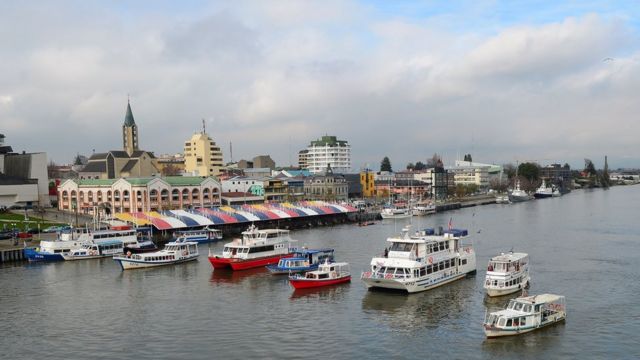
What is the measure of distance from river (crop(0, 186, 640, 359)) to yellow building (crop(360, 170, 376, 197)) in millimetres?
98669

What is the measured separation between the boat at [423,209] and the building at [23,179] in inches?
2663

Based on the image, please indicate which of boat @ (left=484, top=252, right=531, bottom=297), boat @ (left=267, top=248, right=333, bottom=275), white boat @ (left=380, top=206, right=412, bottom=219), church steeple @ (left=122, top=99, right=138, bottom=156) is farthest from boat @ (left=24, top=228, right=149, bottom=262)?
church steeple @ (left=122, top=99, right=138, bottom=156)

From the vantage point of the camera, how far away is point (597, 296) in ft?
124

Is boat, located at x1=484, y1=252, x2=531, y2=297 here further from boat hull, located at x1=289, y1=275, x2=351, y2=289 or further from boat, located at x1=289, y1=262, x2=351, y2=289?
boat hull, located at x1=289, y1=275, x2=351, y2=289

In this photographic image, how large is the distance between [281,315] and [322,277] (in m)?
8.06

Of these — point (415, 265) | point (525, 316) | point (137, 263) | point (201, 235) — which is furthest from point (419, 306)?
point (201, 235)

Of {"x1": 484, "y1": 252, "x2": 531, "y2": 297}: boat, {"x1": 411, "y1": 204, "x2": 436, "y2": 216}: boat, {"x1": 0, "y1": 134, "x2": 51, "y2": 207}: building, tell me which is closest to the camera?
{"x1": 484, "y1": 252, "x2": 531, "y2": 297}: boat

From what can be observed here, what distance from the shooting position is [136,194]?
90812 mm

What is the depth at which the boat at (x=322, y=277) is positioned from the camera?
41.7m

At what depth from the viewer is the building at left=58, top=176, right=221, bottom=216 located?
299 feet

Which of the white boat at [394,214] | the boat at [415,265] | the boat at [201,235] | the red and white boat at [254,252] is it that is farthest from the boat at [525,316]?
the white boat at [394,214]

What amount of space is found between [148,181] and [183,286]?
169 ft

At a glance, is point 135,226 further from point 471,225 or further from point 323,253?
point 471,225

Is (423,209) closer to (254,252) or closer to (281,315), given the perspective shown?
(254,252)
